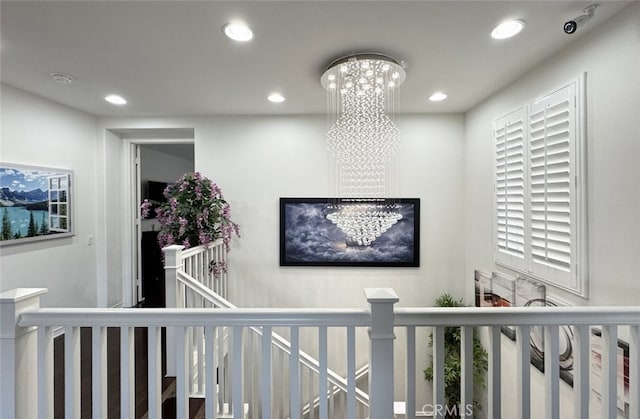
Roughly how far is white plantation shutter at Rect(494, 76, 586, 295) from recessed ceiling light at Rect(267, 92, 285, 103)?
2083 mm

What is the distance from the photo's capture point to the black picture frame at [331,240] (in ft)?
11.3

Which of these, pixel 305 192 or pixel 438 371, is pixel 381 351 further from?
pixel 305 192

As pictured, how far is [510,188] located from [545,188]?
434 mm

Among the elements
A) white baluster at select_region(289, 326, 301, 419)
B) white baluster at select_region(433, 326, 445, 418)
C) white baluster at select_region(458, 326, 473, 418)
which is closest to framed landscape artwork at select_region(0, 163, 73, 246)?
white baluster at select_region(289, 326, 301, 419)

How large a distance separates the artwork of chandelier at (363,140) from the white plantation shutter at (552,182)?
1.04m

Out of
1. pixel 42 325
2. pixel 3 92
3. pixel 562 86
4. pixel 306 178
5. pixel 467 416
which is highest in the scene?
pixel 3 92

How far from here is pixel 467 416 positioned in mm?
1302

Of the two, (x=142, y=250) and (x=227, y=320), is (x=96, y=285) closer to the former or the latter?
(x=142, y=250)

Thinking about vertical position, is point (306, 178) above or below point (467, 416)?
above

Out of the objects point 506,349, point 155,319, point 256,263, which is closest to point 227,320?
point 155,319

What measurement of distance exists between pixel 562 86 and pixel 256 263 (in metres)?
3.24

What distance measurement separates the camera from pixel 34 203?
2.84 metres

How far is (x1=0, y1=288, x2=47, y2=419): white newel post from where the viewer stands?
1188 millimetres

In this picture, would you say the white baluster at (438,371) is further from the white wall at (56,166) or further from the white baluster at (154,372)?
the white wall at (56,166)
